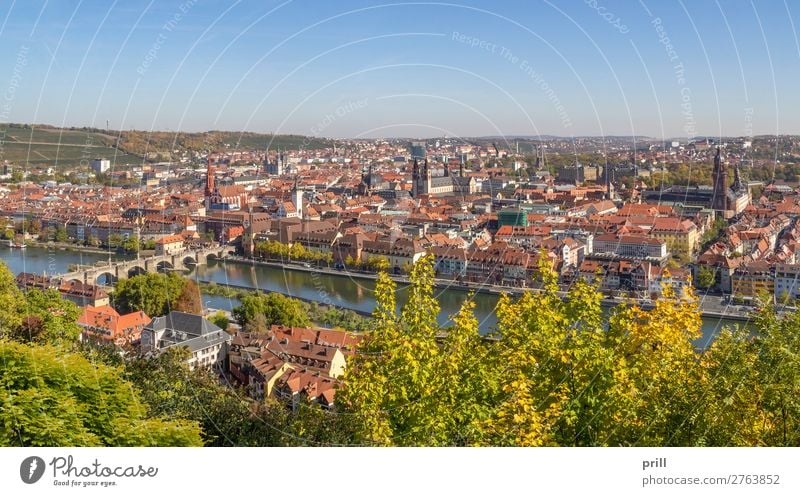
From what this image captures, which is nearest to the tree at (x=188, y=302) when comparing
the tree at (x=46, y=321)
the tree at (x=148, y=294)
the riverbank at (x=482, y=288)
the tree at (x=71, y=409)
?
the tree at (x=148, y=294)

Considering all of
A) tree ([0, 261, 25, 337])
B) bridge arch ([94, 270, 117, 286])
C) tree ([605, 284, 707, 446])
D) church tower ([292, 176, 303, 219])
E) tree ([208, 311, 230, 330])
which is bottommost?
bridge arch ([94, 270, 117, 286])

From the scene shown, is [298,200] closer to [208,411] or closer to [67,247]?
[67,247]

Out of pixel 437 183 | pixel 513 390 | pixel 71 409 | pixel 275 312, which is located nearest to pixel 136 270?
pixel 275 312

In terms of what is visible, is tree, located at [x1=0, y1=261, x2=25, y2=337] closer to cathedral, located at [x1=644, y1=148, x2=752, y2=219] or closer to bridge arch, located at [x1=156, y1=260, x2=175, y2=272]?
bridge arch, located at [x1=156, y1=260, x2=175, y2=272]

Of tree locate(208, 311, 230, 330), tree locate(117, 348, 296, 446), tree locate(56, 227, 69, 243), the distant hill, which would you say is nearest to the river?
tree locate(56, 227, 69, 243)

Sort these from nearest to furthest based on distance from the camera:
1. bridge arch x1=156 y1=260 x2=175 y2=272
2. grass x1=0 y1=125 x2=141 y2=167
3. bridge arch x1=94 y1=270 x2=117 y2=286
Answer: bridge arch x1=94 y1=270 x2=117 y2=286 → bridge arch x1=156 y1=260 x2=175 y2=272 → grass x1=0 y1=125 x2=141 y2=167
